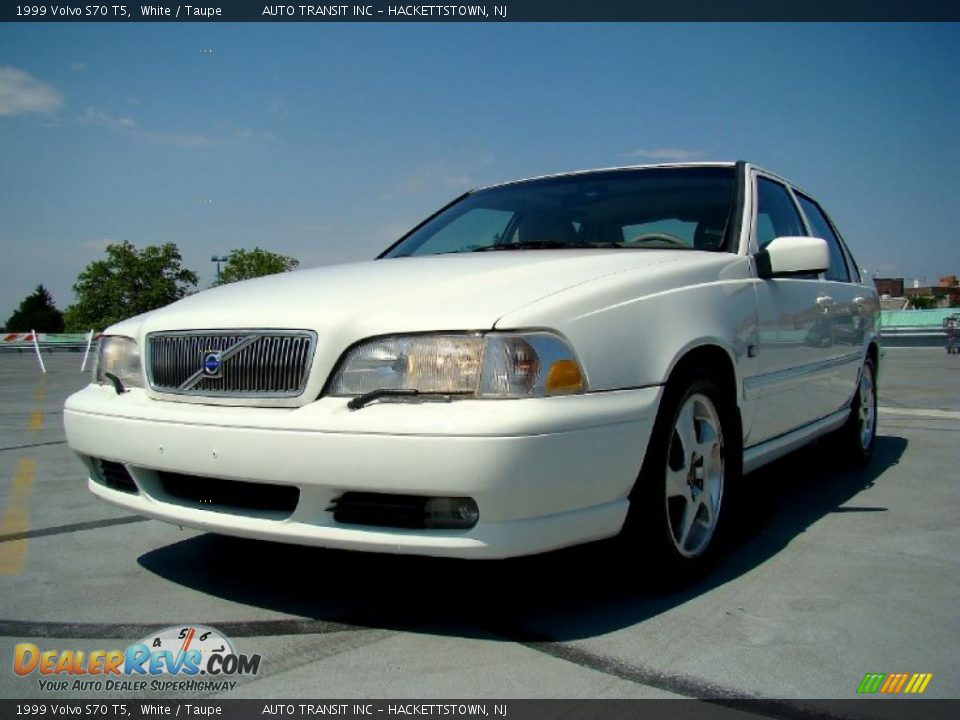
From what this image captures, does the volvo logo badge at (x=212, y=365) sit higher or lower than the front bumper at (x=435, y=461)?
higher

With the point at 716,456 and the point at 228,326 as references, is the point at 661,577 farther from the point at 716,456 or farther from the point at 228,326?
the point at 228,326

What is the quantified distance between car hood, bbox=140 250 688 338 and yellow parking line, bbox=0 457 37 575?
1.07 metres

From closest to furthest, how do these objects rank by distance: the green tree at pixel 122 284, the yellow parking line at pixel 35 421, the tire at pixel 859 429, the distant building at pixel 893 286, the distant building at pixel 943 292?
the tire at pixel 859 429 < the yellow parking line at pixel 35 421 < the green tree at pixel 122 284 < the distant building at pixel 943 292 < the distant building at pixel 893 286

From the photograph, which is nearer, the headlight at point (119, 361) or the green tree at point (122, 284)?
the headlight at point (119, 361)

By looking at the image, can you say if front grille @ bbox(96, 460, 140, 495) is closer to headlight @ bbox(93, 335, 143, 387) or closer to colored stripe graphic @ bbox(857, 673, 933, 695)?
headlight @ bbox(93, 335, 143, 387)

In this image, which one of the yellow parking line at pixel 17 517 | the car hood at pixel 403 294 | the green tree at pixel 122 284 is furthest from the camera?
the green tree at pixel 122 284

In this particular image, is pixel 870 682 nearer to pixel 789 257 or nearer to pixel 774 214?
pixel 789 257

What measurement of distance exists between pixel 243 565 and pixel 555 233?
1.91 meters

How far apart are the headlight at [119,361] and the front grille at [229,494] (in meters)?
0.45

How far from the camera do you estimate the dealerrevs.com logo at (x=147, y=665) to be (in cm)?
217

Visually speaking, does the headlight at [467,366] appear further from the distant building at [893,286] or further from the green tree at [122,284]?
the distant building at [893,286]

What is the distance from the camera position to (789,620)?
258 centimetres

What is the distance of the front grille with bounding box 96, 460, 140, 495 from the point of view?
2.93m

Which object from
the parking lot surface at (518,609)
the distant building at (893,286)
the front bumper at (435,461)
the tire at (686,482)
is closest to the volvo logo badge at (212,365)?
the front bumper at (435,461)
